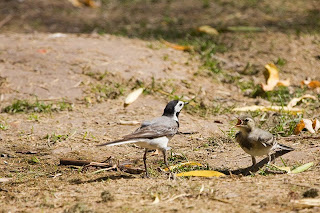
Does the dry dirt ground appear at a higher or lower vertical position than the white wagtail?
lower

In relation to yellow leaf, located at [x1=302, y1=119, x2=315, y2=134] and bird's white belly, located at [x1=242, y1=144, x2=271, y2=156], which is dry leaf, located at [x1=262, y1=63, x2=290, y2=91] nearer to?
yellow leaf, located at [x1=302, y1=119, x2=315, y2=134]

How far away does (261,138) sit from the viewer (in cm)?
557

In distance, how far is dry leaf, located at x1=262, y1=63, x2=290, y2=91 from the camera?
862cm

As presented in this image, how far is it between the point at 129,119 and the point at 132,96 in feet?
2.21

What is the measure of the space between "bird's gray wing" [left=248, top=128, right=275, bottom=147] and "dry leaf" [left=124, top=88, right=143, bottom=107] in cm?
282

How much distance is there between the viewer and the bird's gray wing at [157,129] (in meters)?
5.58

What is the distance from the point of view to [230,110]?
7961mm

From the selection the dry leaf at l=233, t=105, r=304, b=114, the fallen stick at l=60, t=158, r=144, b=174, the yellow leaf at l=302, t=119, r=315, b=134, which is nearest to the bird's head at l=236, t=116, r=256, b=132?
the fallen stick at l=60, t=158, r=144, b=174

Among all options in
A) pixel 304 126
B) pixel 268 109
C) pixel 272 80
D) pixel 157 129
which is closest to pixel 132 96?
pixel 268 109

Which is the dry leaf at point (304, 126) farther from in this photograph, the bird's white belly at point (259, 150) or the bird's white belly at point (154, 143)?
the bird's white belly at point (154, 143)

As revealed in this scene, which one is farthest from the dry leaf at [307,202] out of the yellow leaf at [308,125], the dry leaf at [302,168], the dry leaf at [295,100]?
the dry leaf at [295,100]

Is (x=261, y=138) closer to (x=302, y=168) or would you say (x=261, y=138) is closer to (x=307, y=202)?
(x=302, y=168)

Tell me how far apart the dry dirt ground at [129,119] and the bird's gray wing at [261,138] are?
0.31 m

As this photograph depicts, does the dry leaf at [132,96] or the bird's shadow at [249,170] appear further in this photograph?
the dry leaf at [132,96]
